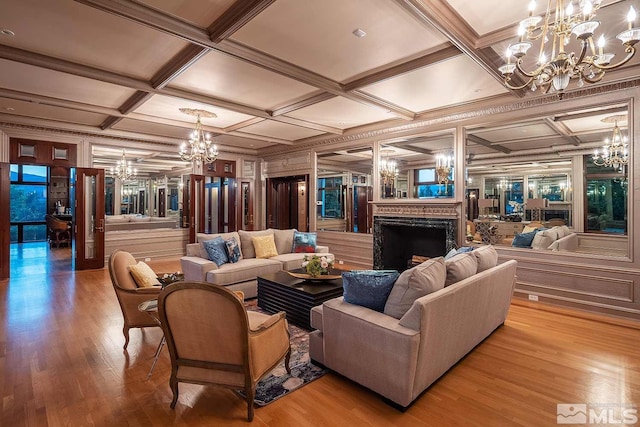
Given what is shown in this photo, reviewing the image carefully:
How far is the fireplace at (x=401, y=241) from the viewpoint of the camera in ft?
19.2

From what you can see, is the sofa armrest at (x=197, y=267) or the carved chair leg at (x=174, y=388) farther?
the sofa armrest at (x=197, y=267)

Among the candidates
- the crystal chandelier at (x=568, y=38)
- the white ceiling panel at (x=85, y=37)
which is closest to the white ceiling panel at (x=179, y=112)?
the white ceiling panel at (x=85, y=37)

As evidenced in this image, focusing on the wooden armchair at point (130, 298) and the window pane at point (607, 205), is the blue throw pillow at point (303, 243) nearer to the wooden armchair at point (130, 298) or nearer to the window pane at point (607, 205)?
the wooden armchair at point (130, 298)

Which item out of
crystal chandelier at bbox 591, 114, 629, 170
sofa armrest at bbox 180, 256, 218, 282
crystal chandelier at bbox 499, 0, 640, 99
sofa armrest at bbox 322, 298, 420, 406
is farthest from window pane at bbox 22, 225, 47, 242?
crystal chandelier at bbox 591, 114, 629, 170

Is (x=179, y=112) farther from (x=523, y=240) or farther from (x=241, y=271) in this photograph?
(x=523, y=240)

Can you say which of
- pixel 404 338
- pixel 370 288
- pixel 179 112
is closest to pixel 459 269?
pixel 370 288

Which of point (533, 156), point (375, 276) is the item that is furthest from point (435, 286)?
point (533, 156)

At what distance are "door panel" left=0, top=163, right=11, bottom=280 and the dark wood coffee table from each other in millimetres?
5151

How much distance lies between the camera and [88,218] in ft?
21.8

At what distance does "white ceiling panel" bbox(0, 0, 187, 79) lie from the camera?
8.47 ft

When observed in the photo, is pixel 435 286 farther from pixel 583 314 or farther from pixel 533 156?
pixel 533 156

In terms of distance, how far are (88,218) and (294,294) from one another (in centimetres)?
552

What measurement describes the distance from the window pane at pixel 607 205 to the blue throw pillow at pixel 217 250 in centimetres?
518

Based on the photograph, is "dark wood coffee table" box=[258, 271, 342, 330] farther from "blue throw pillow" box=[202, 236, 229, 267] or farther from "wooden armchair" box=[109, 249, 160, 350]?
"wooden armchair" box=[109, 249, 160, 350]
